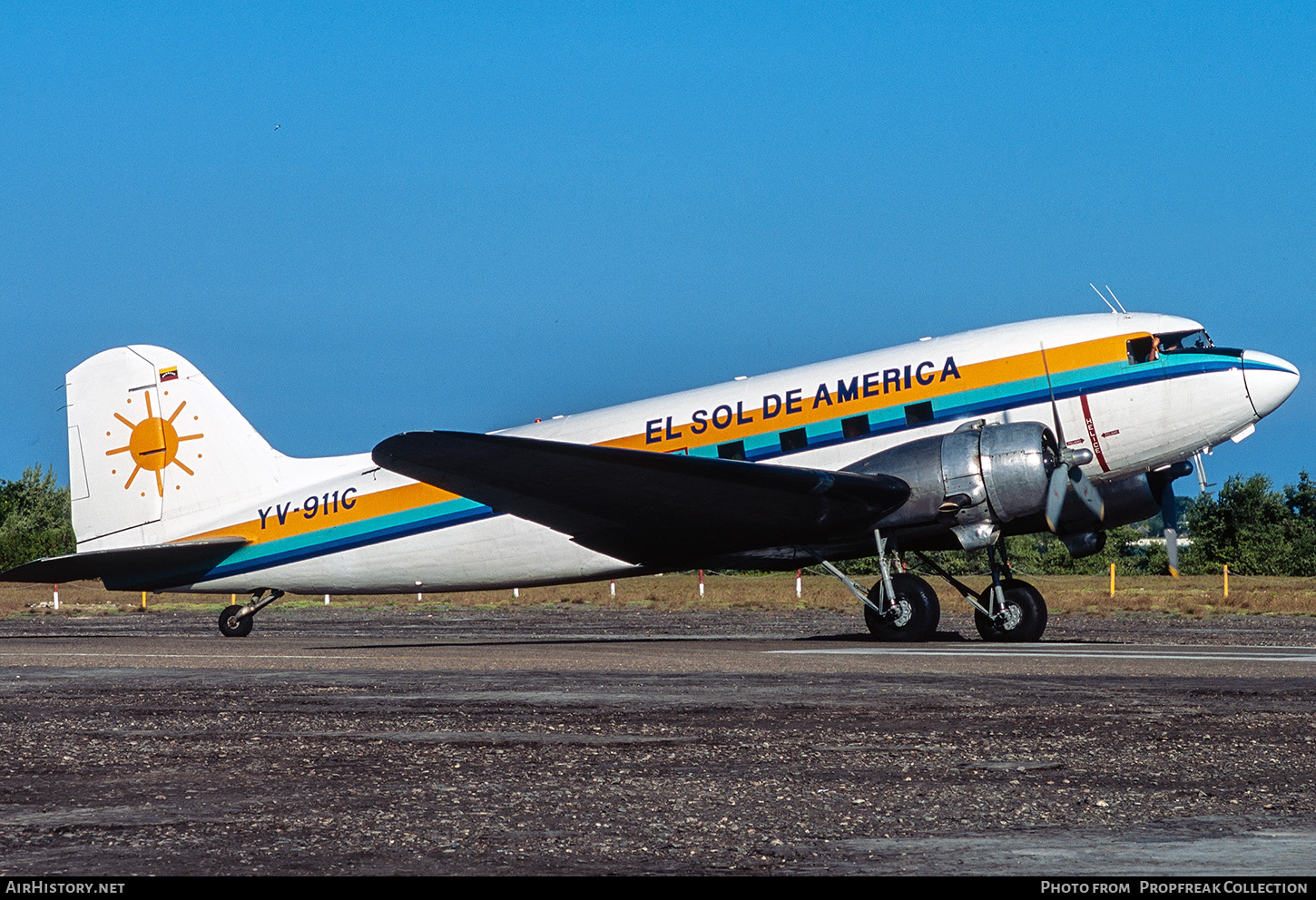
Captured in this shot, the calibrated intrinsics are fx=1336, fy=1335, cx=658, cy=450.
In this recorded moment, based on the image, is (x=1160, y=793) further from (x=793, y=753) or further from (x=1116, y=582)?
(x=1116, y=582)

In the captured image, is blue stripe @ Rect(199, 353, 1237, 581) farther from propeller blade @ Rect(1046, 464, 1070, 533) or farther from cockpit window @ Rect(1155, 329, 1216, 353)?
propeller blade @ Rect(1046, 464, 1070, 533)

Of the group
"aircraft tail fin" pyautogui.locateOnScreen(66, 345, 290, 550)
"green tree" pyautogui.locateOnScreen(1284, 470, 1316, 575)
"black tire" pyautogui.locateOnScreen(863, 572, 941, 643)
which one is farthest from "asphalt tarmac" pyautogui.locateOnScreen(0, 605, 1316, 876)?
"green tree" pyautogui.locateOnScreen(1284, 470, 1316, 575)

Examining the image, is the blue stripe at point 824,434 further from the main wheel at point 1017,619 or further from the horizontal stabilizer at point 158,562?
the main wheel at point 1017,619

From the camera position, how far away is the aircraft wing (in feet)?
59.6

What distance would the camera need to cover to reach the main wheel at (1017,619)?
20109 millimetres

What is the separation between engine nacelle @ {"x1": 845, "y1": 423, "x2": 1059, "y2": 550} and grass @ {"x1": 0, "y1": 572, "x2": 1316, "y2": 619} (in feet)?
56.6

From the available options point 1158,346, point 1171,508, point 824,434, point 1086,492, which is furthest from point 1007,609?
point 1158,346

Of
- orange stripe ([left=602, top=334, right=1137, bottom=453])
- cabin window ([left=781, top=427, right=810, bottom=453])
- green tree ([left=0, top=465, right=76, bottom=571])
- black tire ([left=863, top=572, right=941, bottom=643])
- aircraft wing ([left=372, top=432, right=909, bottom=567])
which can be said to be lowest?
black tire ([left=863, top=572, right=941, bottom=643])

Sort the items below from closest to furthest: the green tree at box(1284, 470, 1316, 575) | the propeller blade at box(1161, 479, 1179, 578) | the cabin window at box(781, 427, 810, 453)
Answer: the cabin window at box(781, 427, 810, 453) → the propeller blade at box(1161, 479, 1179, 578) → the green tree at box(1284, 470, 1316, 575)

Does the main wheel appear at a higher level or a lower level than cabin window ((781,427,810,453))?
lower

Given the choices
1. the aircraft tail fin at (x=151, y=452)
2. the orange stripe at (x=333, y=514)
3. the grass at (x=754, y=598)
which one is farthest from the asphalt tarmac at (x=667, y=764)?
the grass at (x=754, y=598)

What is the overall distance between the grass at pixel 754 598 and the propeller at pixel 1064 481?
51.8ft
